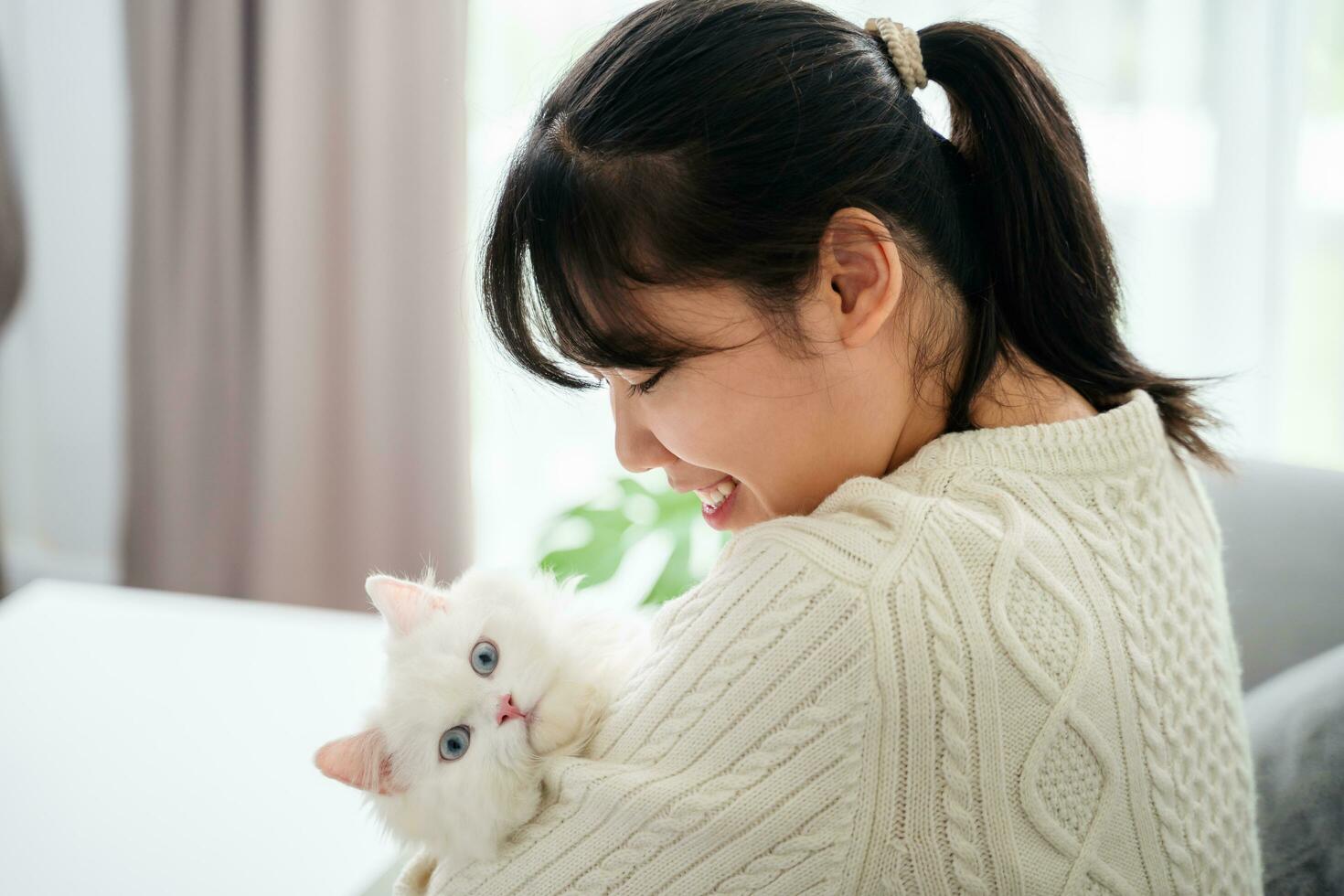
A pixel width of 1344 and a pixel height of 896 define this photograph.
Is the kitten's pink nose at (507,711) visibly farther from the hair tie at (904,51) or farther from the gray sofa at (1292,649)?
the gray sofa at (1292,649)

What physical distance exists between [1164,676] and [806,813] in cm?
26

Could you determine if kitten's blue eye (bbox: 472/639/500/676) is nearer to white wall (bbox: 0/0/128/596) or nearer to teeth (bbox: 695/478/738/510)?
teeth (bbox: 695/478/738/510)

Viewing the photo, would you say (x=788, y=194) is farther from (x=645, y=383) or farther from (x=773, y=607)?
(x=773, y=607)

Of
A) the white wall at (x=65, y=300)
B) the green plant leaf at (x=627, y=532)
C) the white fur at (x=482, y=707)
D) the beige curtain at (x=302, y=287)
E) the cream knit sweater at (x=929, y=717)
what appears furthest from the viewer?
the white wall at (x=65, y=300)

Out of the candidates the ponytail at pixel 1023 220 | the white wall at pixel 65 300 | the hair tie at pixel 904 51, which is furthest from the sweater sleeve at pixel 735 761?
the white wall at pixel 65 300

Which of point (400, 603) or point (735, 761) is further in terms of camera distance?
point (400, 603)

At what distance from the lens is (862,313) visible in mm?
786

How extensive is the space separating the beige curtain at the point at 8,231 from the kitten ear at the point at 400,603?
2.17m

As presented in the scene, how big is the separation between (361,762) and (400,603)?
0.13 metres

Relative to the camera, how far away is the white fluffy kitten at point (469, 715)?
0.79 meters

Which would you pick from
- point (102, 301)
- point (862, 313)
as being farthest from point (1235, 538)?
point (102, 301)

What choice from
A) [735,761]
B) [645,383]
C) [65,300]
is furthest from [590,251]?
[65,300]

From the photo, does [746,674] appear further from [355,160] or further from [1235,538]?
[355,160]

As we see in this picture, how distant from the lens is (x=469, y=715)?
0.82 m
